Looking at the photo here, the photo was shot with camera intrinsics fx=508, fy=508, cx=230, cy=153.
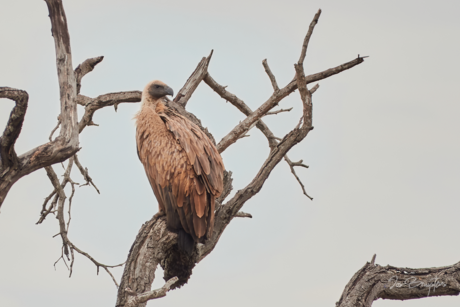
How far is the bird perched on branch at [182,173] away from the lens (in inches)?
198

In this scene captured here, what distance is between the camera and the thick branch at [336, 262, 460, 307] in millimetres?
4855

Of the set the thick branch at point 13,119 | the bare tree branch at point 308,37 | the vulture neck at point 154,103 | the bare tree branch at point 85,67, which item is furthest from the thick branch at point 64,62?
the bare tree branch at point 308,37

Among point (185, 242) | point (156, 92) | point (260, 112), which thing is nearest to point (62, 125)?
point (185, 242)

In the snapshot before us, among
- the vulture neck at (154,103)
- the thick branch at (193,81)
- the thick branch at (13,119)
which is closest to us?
the thick branch at (13,119)

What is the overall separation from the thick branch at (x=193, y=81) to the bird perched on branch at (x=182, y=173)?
4.13 feet

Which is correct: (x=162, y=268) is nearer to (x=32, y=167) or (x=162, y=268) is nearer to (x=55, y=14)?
(x=32, y=167)

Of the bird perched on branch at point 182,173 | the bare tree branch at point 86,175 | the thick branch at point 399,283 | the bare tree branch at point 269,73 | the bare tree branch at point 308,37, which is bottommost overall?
the thick branch at point 399,283

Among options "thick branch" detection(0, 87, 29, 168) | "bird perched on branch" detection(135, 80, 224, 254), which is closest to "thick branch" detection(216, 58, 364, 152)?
"bird perched on branch" detection(135, 80, 224, 254)

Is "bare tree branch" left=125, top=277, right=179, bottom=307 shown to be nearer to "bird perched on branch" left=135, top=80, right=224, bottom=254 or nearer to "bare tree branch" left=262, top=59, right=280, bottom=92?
"bird perched on branch" left=135, top=80, right=224, bottom=254

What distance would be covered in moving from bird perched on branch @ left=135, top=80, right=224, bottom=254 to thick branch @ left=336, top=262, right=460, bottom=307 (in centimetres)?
154

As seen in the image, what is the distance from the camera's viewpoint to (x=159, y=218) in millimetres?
5266

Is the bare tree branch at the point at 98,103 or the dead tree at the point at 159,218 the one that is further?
the bare tree branch at the point at 98,103

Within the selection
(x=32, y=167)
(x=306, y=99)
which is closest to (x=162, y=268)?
(x=32, y=167)

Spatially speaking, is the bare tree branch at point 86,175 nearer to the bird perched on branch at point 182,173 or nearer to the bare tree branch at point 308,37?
the bird perched on branch at point 182,173
